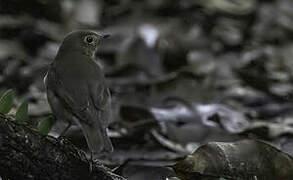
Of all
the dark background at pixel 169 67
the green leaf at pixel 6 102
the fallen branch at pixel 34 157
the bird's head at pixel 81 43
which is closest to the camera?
the fallen branch at pixel 34 157

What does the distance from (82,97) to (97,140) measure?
30cm

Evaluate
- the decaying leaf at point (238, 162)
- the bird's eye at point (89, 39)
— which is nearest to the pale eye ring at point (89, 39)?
the bird's eye at point (89, 39)

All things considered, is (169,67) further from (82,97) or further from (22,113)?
(22,113)

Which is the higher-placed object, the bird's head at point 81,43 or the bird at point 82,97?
the bird's head at point 81,43

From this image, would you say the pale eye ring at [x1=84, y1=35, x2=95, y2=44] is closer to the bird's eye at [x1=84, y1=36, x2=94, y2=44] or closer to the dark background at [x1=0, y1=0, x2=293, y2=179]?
the bird's eye at [x1=84, y1=36, x2=94, y2=44]

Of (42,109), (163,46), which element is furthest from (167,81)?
(42,109)

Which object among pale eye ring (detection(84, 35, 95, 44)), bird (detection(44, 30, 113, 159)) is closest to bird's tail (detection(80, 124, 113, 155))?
bird (detection(44, 30, 113, 159))

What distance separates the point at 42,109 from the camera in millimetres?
5445

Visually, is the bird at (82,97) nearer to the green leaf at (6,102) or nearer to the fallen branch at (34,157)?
the fallen branch at (34,157)

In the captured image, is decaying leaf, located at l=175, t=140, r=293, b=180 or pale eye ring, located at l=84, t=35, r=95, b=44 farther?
pale eye ring, located at l=84, t=35, r=95, b=44

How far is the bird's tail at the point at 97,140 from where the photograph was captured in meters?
3.41

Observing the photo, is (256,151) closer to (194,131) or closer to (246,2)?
(194,131)

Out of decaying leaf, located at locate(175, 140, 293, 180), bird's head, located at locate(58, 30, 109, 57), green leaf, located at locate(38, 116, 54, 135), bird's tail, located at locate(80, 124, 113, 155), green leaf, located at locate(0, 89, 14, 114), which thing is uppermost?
bird's head, located at locate(58, 30, 109, 57)

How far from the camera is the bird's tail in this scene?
3.41 meters
